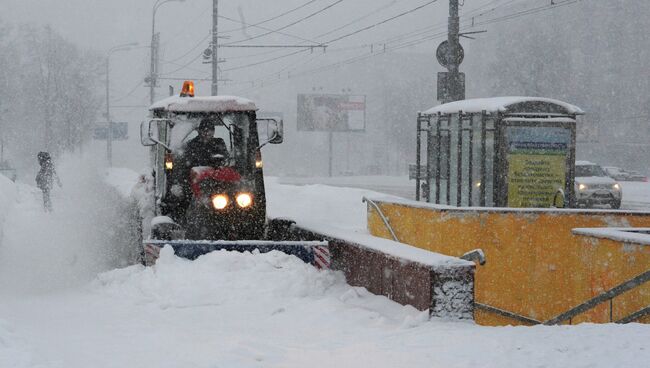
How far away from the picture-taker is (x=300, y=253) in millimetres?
9750

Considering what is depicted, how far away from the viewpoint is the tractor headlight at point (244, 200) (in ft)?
34.8

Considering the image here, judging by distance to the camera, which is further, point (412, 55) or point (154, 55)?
point (412, 55)

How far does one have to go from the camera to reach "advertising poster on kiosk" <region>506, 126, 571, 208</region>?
48.9 ft

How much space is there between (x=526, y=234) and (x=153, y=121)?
16.8 feet

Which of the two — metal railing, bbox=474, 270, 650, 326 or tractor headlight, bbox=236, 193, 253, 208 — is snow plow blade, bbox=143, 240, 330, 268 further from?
metal railing, bbox=474, 270, 650, 326

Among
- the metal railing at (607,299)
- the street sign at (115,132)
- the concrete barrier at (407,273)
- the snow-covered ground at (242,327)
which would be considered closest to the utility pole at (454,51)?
the snow-covered ground at (242,327)

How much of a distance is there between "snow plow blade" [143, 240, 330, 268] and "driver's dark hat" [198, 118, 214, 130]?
1886 mm

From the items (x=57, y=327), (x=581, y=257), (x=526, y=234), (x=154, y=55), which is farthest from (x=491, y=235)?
(x=154, y=55)

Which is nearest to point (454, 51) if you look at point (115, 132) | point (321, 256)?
point (321, 256)

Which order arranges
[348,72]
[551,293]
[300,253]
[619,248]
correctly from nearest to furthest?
[619,248] < [300,253] < [551,293] < [348,72]

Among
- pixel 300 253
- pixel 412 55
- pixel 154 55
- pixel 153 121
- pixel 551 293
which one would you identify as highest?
pixel 412 55

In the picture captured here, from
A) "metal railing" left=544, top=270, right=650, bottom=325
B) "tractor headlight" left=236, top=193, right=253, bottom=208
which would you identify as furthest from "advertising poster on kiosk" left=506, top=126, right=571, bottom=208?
"tractor headlight" left=236, top=193, right=253, bottom=208

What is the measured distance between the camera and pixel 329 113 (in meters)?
65.6

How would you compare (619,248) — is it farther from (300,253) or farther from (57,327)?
(57,327)
